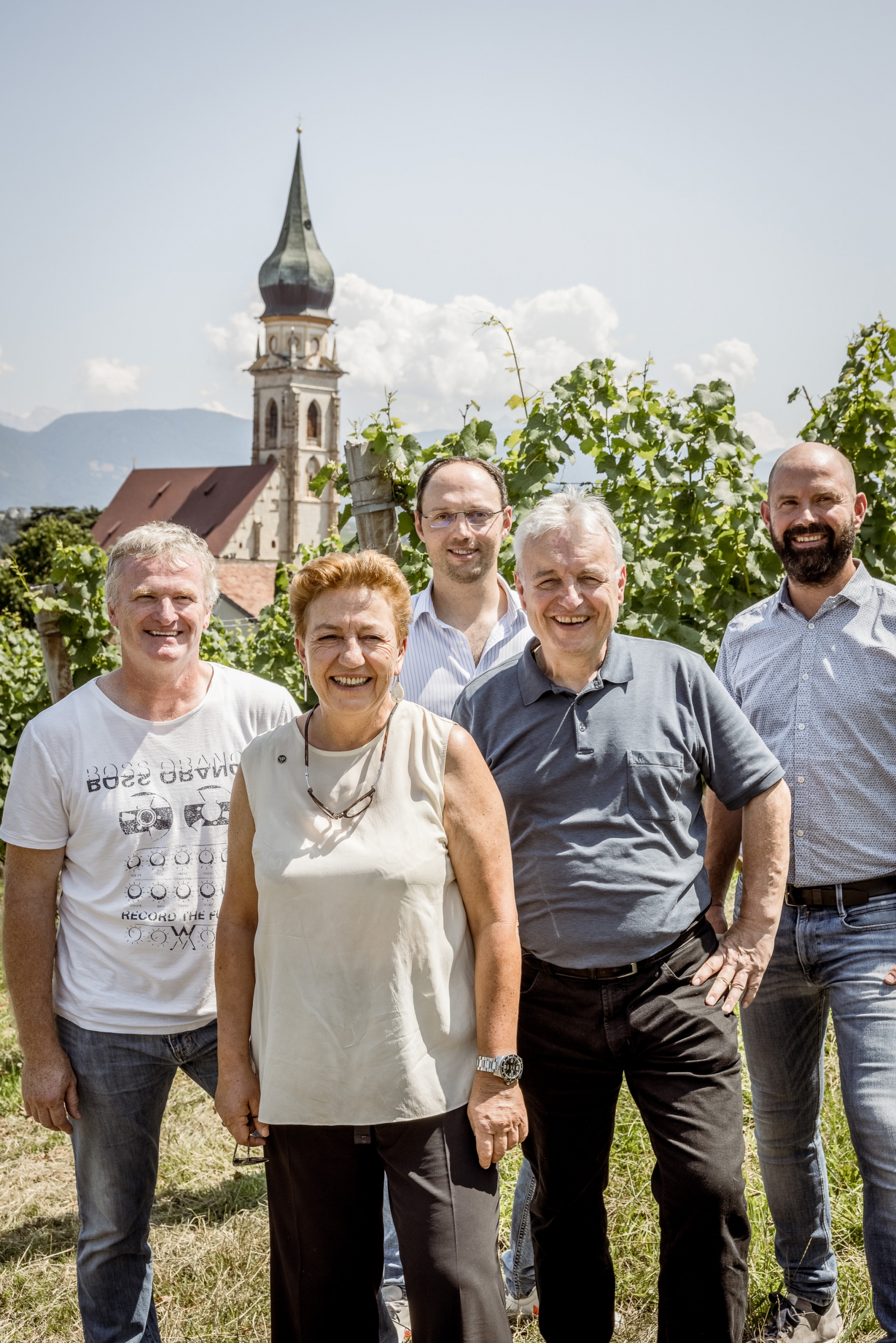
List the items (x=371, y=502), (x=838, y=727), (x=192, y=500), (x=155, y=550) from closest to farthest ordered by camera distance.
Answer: (x=155, y=550), (x=838, y=727), (x=371, y=502), (x=192, y=500)

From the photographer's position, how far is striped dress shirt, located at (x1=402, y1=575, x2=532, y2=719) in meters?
3.00

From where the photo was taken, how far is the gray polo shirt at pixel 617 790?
2303 mm

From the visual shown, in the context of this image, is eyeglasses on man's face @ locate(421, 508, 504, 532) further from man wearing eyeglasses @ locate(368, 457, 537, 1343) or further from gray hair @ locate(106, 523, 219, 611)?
gray hair @ locate(106, 523, 219, 611)

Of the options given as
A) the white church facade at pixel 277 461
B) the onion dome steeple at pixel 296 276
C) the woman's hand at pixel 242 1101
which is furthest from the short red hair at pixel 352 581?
the onion dome steeple at pixel 296 276

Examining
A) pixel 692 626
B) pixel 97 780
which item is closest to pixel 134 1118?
pixel 97 780

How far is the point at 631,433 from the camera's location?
5234mm

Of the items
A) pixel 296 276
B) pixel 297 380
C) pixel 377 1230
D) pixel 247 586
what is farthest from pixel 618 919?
pixel 296 276

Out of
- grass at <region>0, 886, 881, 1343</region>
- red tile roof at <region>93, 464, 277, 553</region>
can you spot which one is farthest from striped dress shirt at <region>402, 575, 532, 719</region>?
red tile roof at <region>93, 464, 277, 553</region>

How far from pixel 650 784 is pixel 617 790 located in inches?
2.7

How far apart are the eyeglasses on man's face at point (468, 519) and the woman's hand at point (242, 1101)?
1.49 meters

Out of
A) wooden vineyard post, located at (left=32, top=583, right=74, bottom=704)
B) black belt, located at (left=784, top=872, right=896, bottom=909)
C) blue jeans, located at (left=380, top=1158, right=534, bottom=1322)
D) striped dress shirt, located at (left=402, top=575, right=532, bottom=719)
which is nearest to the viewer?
black belt, located at (left=784, top=872, right=896, bottom=909)

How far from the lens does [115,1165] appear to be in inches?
95.2

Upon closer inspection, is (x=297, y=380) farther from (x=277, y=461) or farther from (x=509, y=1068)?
(x=509, y=1068)

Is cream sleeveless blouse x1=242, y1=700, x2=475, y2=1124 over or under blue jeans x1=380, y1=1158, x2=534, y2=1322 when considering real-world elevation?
over
